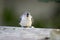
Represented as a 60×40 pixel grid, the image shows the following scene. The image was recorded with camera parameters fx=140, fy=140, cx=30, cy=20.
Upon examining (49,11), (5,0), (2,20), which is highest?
(5,0)

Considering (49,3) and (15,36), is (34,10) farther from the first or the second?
(15,36)

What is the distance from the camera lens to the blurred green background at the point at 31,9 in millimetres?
2766

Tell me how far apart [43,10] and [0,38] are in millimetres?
2478

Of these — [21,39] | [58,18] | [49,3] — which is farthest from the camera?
[49,3]

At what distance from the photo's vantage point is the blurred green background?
2.77 m

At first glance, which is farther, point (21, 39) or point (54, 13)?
point (54, 13)

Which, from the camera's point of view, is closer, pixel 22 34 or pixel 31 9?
pixel 22 34

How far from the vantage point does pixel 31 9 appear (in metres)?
2.90

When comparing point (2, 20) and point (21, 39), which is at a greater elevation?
point (21, 39)

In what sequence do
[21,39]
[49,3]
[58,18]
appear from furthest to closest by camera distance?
[49,3], [58,18], [21,39]

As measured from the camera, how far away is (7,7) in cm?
288

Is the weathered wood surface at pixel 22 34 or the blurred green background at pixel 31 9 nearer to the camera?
the weathered wood surface at pixel 22 34

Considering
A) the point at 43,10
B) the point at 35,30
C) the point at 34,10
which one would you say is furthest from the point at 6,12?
the point at 35,30

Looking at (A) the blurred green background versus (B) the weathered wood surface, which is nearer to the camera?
(B) the weathered wood surface
